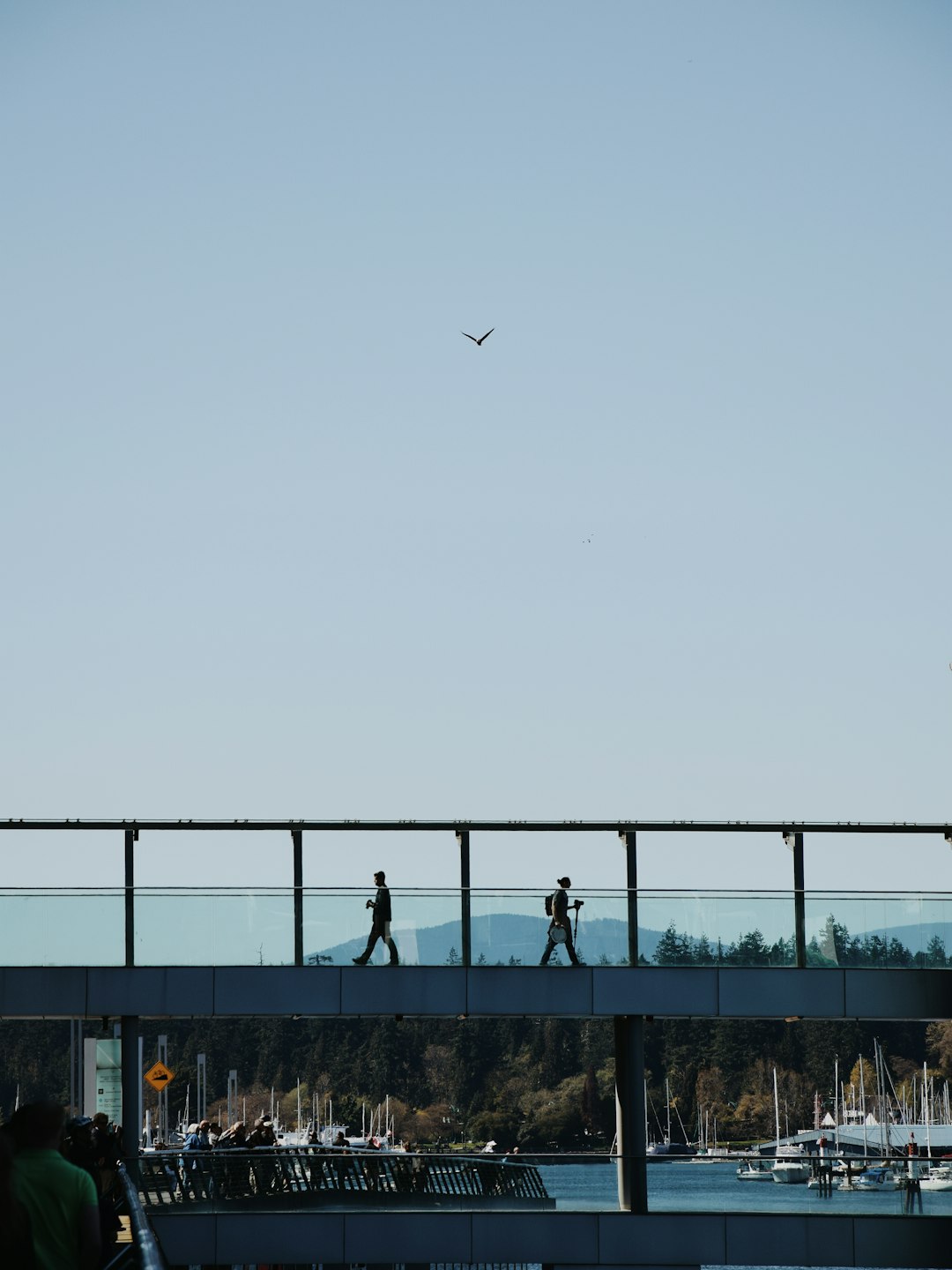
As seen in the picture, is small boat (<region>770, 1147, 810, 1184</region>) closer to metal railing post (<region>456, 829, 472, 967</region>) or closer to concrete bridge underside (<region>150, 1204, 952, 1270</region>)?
concrete bridge underside (<region>150, 1204, 952, 1270</region>)

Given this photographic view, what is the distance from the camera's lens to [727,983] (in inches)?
1086

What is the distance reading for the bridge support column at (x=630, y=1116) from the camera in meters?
26.8

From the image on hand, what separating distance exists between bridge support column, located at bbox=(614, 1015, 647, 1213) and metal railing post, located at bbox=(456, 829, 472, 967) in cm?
251

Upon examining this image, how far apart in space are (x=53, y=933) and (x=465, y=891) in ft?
20.4

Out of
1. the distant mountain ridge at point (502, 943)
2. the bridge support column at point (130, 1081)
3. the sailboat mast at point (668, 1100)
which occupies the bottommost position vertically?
the sailboat mast at point (668, 1100)

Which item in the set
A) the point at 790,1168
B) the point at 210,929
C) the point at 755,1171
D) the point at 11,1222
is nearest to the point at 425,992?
the point at 210,929

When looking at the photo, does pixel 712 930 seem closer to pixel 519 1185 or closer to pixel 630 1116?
pixel 630 1116

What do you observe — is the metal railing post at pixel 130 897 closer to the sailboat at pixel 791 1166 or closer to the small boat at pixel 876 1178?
the sailboat at pixel 791 1166

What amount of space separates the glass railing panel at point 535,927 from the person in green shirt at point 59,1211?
20.0 metres

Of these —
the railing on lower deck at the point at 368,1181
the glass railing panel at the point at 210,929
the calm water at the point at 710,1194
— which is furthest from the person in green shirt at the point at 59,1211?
the glass railing panel at the point at 210,929

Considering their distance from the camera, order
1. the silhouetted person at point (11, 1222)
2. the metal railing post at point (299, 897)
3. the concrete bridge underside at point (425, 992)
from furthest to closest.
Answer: the metal railing post at point (299, 897) < the concrete bridge underside at point (425, 992) < the silhouetted person at point (11, 1222)

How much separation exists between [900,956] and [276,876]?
9.68 metres

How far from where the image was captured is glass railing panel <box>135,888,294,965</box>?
90.7 ft

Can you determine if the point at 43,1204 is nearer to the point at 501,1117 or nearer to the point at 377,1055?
the point at 501,1117
